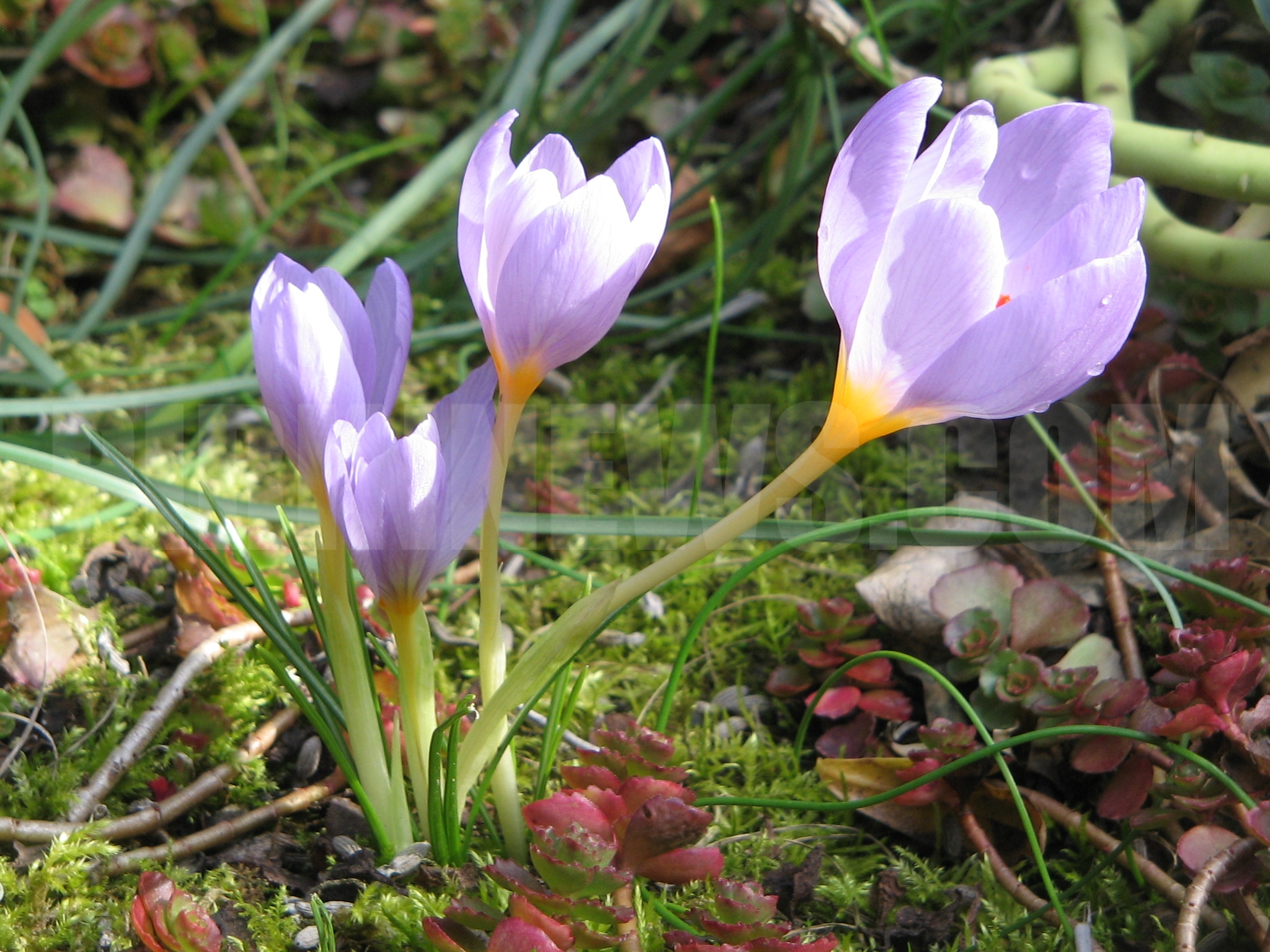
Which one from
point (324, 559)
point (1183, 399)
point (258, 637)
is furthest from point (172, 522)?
point (1183, 399)

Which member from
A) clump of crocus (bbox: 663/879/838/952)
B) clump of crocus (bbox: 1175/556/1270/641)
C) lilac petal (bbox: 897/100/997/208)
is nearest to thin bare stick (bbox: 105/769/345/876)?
clump of crocus (bbox: 663/879/838/952)

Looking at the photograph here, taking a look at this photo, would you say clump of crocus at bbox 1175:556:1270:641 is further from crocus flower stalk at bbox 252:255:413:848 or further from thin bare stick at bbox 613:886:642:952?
crocus flower stalk at bbox 252:255:413:848

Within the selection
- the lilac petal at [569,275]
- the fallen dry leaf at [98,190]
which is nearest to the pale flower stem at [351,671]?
the lilac petal at [569,275]

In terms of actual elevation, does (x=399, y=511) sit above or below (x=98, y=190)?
below

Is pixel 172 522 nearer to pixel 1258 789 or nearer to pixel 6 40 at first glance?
pixel 1258 789

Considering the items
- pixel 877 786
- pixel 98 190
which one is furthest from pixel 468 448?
pixel 98 190

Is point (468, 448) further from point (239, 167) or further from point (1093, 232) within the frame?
point (239, 167)

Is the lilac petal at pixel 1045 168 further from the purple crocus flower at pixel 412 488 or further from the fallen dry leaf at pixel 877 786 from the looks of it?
the fallen dry leaf at pixel 877 786
